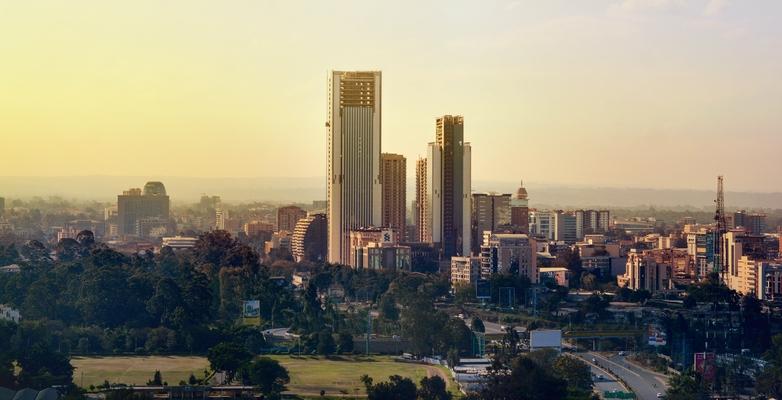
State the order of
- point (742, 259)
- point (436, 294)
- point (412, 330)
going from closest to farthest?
point (412, 330) < point (436, 294) < point (742, 259)

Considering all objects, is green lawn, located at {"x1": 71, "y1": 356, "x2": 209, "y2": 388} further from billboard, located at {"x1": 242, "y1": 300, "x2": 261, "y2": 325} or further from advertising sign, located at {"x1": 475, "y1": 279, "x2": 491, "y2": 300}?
advertising sign, located at {"x1": 475, "y1": 279, "x2": 491, "y2": 300}

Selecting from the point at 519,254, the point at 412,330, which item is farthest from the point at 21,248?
the point at 412,330

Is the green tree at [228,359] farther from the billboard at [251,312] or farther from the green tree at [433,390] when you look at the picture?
the billboard at [251,312]

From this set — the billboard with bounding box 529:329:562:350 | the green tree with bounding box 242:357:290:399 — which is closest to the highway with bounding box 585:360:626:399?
the billboard with bounding box 529:329:562:350

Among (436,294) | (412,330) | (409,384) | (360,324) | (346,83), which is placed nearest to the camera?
(409,384)

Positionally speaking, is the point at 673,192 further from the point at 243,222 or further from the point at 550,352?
the point at 550,352

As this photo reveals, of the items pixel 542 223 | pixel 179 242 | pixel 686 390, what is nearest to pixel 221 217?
pixel 179 242
